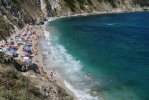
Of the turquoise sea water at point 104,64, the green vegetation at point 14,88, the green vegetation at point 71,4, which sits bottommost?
the green vegetation at point 71,4

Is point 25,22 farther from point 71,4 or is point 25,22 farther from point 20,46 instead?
point 71,4

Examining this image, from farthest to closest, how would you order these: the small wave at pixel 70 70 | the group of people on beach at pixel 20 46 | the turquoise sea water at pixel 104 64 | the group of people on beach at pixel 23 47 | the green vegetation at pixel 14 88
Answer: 1. the group of people on beach at pixel 20 46
2. the group of people on beach at pixel 23 47
3. the turquoise sea water at pixel 104 64
4. the small wave at pixel 70 70
5. the green vegetation at pixel 14 88

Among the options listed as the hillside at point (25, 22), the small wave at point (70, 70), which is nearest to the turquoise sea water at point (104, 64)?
the small wave at point (70, 70)

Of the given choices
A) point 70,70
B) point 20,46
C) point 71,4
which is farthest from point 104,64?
point 71,4

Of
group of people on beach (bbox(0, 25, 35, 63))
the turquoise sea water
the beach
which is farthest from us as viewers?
group of people on beach (bbox(0, 25, 35, 63))

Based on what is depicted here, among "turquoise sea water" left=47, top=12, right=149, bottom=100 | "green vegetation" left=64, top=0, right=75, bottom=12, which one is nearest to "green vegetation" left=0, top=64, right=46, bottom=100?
"turquoise sea water" left=47, top=12, right=149, bottom=100

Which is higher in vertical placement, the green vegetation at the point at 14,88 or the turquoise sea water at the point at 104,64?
the green vegetation at the point at 14,88

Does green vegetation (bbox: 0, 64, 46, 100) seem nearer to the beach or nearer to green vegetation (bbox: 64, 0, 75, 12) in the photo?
the beach

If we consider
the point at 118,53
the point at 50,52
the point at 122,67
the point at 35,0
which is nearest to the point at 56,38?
the point at 50,52

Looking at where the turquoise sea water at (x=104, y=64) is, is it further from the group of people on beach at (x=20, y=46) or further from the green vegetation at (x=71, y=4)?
the green vegetation at (x=71, y=4)

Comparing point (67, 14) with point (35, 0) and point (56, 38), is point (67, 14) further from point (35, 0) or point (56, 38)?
point (56, 38)
